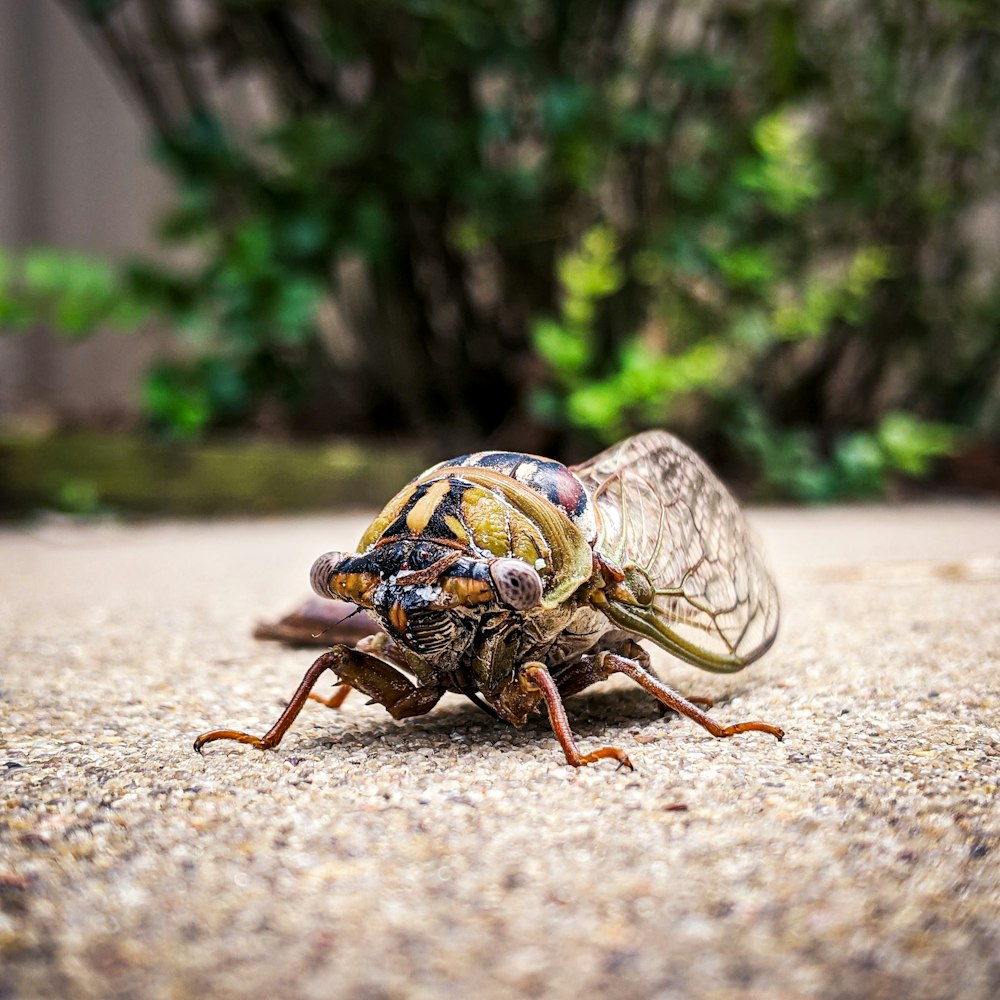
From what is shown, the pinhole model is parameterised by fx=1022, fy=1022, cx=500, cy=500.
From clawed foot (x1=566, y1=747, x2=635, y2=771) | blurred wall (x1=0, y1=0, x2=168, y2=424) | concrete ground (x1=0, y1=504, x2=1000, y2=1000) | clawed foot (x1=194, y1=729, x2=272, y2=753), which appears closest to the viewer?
concrete ground (x1=0, y1=504, x2=1000, y2=1000)

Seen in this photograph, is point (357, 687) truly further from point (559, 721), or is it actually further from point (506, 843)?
point (506, 843)

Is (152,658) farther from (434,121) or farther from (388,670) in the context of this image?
(434,121)

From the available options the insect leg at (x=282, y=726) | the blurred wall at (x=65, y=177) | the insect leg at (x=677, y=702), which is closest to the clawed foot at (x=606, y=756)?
the insect leg at (x=677, y=702)

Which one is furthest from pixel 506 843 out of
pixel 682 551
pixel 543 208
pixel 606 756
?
pixel 543 208

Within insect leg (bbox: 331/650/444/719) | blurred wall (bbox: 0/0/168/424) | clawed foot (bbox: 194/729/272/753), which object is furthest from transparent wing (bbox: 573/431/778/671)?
blurred wall (bbox: 0/0/168/424)

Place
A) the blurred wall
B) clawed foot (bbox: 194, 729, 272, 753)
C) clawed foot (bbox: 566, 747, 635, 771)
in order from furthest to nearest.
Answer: the blurred wall
clawed foot (bbox: 194, 729, 272, 753)
clawed foot (bbox: 566, 747, 635, 771)

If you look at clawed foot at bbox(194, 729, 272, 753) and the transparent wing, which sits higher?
the transparent wing

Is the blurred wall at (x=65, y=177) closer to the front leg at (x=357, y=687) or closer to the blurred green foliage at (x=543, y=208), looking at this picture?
the blurred green foliage at (x=543, y=208)

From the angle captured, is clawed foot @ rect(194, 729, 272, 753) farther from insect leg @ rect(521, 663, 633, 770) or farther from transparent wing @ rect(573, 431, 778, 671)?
transparent wing @ rect(573, 431, 778, 671)

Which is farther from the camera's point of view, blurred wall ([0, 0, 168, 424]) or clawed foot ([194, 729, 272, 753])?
blurred wall ([0, 0, 168, 424])
